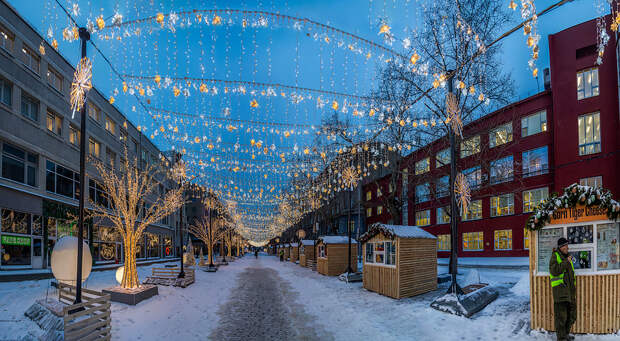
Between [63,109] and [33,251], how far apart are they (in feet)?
32.5

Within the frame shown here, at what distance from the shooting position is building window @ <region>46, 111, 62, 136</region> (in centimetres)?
2330

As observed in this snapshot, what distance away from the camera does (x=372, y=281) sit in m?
16.6

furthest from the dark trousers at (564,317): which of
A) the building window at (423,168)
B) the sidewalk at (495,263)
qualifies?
the sidewalk at (495,263)

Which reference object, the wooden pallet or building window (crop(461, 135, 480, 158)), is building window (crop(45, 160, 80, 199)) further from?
building window (crop(461, 135, 480, 158))

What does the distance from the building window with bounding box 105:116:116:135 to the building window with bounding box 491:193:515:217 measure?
124ft

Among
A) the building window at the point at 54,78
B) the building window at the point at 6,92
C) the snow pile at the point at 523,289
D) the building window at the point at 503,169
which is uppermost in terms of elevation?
the building window at the point at 54,78

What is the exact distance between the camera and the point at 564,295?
24.7 feet

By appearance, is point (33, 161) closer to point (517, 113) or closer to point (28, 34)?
point (28, 34)

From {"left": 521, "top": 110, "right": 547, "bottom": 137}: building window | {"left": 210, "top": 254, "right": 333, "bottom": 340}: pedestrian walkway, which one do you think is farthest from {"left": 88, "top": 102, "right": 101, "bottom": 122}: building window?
{"left": 521, "top": 110, "right": 547, "bottom": 137}: building window

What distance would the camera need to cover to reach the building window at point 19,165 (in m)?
18.9

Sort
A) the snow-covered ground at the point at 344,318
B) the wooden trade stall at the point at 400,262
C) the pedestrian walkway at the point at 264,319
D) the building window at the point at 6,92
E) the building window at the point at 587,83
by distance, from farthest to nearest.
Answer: the building window at the point at 587,83
the building window at the point at 6,92
the wooden trade stall at the point at 400,262
the pedestrian walkway at the point at 264,319
the snow-covered ground at the point at 344,318

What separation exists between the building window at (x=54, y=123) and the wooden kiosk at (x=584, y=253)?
27.4 m

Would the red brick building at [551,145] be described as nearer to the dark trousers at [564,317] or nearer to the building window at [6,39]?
the dark trousers at [564,317]

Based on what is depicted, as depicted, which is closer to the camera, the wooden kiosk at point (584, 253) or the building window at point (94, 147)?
the wooden kiosk at point (584, 253)
